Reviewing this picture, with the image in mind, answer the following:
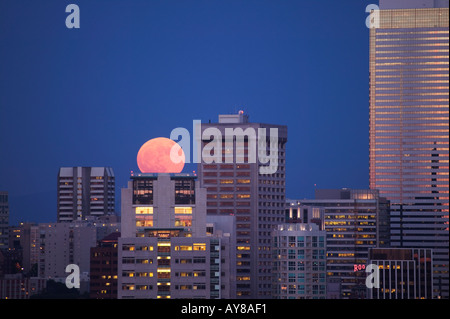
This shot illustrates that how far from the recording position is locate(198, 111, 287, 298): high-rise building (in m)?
120

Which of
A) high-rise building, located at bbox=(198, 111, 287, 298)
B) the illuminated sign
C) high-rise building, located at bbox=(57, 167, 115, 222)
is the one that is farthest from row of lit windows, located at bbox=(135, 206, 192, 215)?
high-rise building, located at bbox=(57, 167, 115, 222)

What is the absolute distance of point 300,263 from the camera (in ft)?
292

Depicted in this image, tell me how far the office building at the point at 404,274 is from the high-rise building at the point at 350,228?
2489 centimetres

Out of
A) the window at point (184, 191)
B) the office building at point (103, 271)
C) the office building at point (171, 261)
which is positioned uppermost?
the window at point (184, 191)

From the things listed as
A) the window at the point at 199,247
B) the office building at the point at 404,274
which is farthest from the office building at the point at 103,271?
the office building at the point at 404,274

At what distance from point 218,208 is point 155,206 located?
52238 mm

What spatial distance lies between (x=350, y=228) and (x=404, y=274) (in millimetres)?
35909

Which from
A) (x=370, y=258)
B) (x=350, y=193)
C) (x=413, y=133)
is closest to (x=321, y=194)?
(x=350, y=193)

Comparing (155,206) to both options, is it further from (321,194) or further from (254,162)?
(321,194)

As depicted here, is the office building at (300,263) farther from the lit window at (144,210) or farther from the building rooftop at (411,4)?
the building rooftop at (411,4)

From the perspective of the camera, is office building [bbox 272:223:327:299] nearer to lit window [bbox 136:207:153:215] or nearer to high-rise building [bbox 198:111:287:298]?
lit window [bbox 136:207:153:215]

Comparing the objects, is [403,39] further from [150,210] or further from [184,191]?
[150,210]

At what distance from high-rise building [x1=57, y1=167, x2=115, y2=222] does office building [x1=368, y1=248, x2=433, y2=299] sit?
65.0 m

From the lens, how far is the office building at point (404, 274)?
97688mm
